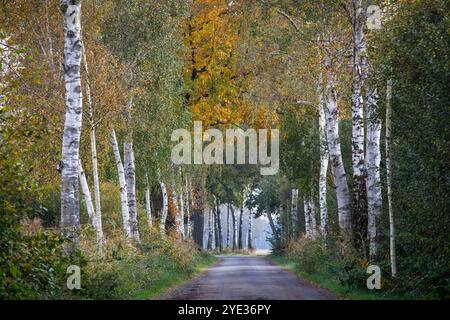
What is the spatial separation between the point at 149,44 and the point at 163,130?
4046 millimetres

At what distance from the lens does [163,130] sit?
112ft

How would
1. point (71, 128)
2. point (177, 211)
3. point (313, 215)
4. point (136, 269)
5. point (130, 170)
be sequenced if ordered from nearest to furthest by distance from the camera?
point (71, 128) < point (136, 269) < point (130, 170) < point (313, 215) < point (177, 211)

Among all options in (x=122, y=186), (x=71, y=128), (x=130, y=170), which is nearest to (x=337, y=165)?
(x=122, y=186)

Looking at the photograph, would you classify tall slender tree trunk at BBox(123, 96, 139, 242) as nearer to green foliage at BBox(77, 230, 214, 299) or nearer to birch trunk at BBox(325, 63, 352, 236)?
green foliage at BBox(77, 230, 214, 299)

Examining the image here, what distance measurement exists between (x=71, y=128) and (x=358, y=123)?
9.85 meters

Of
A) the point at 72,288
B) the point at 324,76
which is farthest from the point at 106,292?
the point at 324,76

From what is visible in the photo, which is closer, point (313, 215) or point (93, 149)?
point (93, 149)

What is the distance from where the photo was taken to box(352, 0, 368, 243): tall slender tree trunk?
78.9ft

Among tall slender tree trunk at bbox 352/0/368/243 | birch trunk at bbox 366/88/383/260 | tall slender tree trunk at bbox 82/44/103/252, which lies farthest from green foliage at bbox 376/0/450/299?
tall slender tree trunk at bbox 82/44/103/252

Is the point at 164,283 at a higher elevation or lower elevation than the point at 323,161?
lower

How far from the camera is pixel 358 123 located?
2452 centimetres

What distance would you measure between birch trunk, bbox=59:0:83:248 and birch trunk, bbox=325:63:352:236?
11045 mm

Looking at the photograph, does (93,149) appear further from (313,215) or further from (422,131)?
(313,215)
